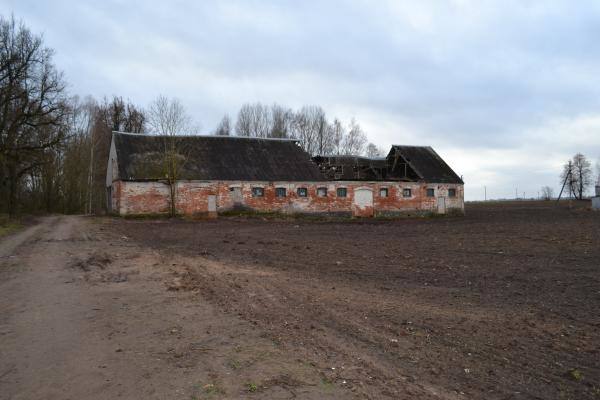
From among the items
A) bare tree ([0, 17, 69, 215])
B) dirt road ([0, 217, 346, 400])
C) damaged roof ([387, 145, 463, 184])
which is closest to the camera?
dirt road ([0, 217, 346, 400])

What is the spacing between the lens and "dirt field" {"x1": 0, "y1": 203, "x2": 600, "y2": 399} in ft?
13.0

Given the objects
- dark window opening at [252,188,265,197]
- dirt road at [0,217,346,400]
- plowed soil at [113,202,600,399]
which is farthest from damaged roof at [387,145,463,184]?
dirt road at [0,217,346,400]

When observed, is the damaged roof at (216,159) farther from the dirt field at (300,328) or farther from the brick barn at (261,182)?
the dirt field at (300,328)

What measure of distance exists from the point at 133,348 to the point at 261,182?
28.2 m

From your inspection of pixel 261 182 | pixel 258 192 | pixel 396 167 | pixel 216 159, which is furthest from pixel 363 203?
pixel 216 159

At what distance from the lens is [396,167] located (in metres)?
41.2

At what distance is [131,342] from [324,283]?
4.28 m

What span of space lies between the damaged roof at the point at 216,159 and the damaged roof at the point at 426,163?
926cm

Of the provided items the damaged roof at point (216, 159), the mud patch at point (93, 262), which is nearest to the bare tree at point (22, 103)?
the damaged roof at point (216, 159)

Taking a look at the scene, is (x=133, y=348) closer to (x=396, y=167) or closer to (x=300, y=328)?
(x=300, y=328)

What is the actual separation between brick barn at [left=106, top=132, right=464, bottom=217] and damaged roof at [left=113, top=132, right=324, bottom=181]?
7 cm

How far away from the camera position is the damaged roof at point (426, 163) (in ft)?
126

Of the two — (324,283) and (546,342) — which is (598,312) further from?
(324,283)

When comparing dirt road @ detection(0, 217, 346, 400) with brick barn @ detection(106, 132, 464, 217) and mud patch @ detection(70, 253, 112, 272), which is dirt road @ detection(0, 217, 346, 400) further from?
brick barn @ detection(106, 132, 464, 217)
